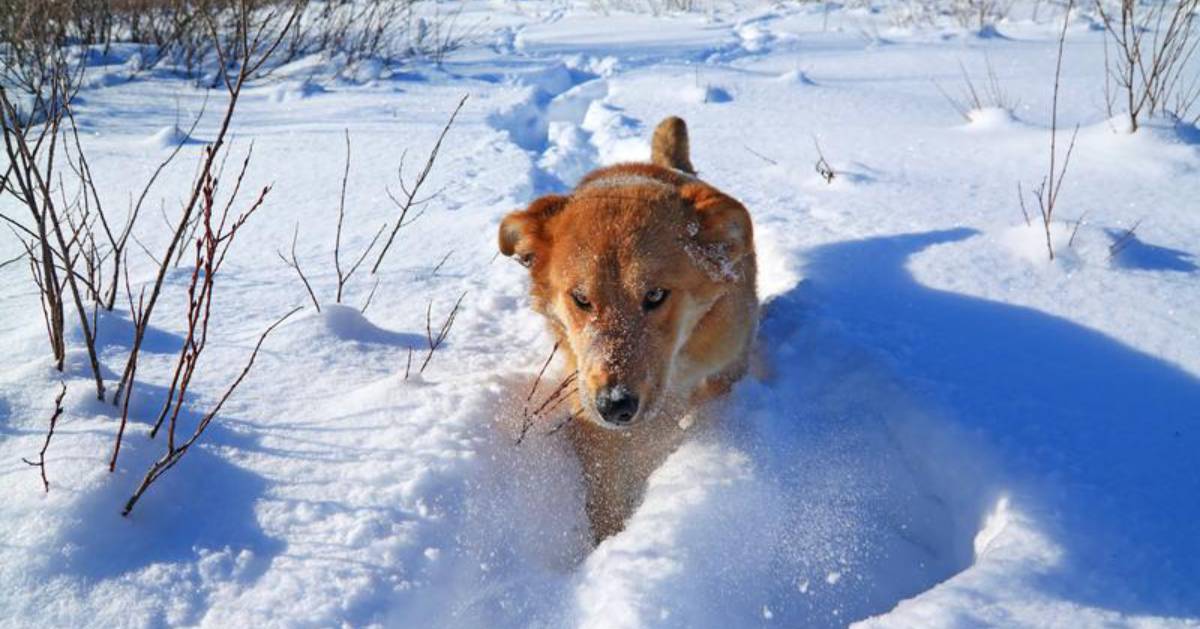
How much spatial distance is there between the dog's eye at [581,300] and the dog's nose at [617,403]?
0.45 metres

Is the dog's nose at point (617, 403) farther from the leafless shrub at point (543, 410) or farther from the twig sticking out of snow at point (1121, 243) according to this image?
the twig sticking out of snow at point (1121, 243)

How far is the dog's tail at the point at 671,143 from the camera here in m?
4.39

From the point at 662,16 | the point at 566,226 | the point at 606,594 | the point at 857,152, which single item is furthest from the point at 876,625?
the point at 662,16

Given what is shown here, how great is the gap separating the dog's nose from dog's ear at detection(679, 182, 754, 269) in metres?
0.78

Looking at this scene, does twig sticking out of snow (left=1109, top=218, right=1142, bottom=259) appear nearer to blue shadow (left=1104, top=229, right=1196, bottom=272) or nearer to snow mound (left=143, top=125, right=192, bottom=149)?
blue shadow (left=1104, top=229, right=1196, bottom=272)

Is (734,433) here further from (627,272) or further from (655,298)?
(627,272)

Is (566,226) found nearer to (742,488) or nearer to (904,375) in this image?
(742,488)

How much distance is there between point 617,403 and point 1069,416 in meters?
1.45

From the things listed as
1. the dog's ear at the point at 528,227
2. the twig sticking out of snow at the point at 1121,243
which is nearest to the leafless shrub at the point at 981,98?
the twig sticking out of snow at the point at 1121,243

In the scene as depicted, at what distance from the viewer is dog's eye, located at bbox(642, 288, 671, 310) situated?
2.63m

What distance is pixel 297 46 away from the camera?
342 inches

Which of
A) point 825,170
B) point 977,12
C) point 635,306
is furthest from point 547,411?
point 977,12

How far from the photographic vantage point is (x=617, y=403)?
230 centimetres

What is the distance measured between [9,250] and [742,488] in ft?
12.4
